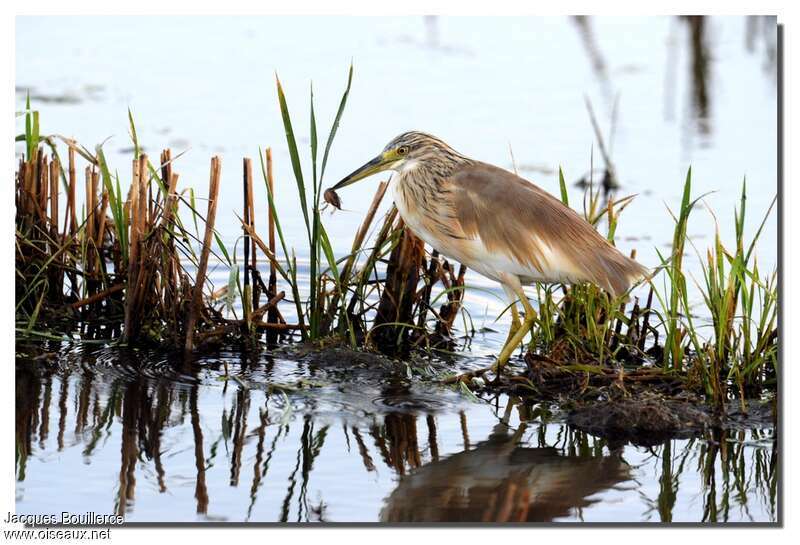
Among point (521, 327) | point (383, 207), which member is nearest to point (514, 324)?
point (521, 327)

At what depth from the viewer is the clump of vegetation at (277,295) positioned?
5.66 meters

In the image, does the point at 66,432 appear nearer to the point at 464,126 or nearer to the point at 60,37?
the point at 464,126

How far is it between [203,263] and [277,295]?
51cm

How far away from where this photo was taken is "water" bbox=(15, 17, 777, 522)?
4.61m

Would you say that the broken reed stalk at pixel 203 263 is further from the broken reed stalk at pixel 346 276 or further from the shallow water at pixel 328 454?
the broken reed stalk at pixel 346 276

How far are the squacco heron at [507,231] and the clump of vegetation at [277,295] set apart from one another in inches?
5.9

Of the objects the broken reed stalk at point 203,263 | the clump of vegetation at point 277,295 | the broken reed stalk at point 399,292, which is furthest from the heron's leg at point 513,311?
the broken reed stalk at point 203,263

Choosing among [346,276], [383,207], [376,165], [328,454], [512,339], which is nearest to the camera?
[328,454]

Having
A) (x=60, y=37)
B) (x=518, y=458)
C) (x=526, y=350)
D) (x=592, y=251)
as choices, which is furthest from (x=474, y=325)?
(x=60, y=37)

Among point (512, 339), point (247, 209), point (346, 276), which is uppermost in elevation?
point (247, 209)

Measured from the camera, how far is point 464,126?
9484mm

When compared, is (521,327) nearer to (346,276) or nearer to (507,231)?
(507,231)

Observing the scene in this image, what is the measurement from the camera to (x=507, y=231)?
5.73 meters

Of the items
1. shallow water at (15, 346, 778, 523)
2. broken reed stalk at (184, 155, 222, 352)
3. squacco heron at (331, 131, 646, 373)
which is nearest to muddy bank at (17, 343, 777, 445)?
shallow water at (15, 346, 778, 523)
